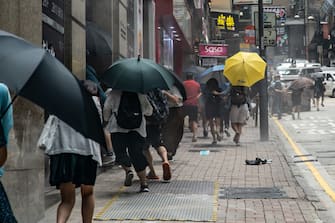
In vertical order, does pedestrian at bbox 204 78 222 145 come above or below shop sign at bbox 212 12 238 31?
below

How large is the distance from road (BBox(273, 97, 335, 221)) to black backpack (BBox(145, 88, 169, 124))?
2556 millimetres

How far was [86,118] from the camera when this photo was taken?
3.49m

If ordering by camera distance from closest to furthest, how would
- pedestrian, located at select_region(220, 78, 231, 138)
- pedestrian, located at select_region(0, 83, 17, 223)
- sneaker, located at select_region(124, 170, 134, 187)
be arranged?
pedestrian, located at select_region(0, 83, 17, 223)
sneaker, located at select_region(124, 170, 134, 187)
pedestrian, located at select_region(220, 78, 231, 138)

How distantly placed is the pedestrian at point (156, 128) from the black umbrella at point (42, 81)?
203 inches

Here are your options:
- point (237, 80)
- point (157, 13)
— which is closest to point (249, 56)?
point (237, 80)

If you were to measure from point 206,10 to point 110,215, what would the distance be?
112 ft

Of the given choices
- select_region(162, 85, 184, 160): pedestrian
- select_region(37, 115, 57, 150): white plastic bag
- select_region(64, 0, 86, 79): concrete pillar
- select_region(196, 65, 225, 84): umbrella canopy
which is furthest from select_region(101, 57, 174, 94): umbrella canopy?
select_region(196, 65, 225, 84): umbrella canopy

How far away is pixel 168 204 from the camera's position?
24.2 ft

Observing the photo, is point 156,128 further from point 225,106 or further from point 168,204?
point 225,106

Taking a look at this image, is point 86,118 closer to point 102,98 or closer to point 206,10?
point 102,98

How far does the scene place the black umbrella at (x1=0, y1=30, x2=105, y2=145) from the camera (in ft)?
10.1

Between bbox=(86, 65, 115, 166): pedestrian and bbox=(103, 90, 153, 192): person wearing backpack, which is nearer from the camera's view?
bbox=(103, 90, 153, 192): person wearing backpack

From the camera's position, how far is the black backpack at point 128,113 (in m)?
7.67

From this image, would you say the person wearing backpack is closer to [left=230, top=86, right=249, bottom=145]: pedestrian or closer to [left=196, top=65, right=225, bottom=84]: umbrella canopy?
[left=230, top=86, right=249, bottom=145]: pedestrian
